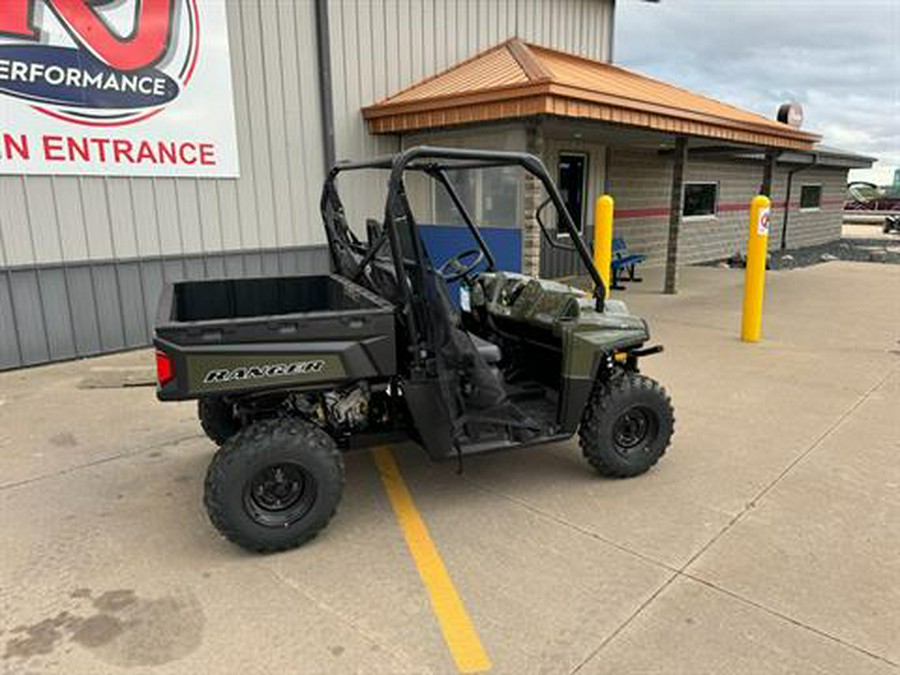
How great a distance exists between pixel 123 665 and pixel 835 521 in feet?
10.8

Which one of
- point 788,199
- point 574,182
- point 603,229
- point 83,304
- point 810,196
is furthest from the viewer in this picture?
point 810,196

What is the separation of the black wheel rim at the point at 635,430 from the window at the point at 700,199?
12.4m

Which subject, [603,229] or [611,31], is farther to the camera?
[611,31]

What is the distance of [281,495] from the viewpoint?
312 centimetres

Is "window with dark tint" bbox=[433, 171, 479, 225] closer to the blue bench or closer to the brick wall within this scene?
the blue bench

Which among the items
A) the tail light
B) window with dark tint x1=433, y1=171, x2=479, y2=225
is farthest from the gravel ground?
the tail light

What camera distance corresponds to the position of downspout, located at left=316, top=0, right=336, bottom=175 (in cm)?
800

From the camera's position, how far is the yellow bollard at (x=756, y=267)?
7.22 meters

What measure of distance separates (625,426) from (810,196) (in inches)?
795

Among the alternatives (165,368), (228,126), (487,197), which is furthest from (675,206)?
(165,368)

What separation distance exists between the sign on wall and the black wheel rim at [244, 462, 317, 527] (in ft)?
16.1

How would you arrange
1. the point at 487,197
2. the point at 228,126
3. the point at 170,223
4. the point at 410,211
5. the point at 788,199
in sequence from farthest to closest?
the point at 788,199
the point at 487,197
the point at 228,126
the point at 170,223
the point at 410,211

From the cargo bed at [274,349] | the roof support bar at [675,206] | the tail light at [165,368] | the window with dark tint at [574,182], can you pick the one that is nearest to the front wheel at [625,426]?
the cargo bed at [274,349]

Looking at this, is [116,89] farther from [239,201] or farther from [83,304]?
[83,304]
